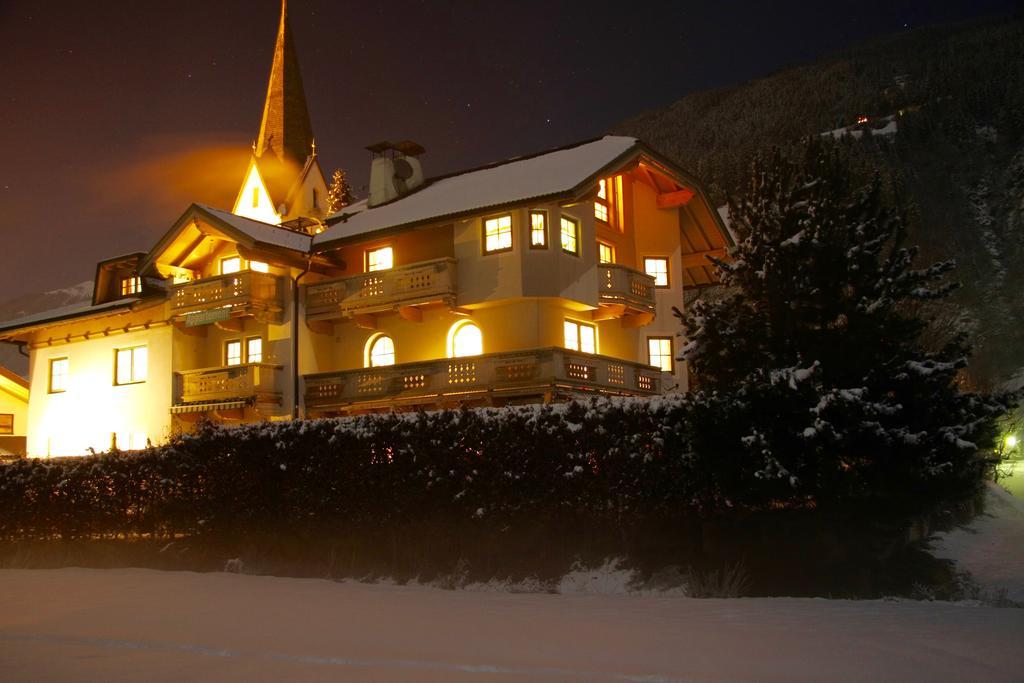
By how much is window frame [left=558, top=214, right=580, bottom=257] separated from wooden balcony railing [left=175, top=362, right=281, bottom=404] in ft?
37.8

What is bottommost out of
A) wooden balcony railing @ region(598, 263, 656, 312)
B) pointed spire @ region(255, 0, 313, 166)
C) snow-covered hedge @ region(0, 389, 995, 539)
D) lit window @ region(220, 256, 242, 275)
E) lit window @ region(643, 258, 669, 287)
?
snow-covered hedge @ region(0, 389, 995, 539)

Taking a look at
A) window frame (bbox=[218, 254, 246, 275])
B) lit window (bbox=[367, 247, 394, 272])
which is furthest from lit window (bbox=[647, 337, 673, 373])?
window frame (bbox=[218, 254, 246, 275])

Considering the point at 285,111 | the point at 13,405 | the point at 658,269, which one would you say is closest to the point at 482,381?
the point at 658,269

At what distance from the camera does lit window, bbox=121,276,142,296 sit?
139 feet

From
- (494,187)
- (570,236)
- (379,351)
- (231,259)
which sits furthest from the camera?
(231,259)

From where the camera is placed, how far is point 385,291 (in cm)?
3356

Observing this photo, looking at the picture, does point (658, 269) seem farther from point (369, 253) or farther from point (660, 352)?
point (369, 253)

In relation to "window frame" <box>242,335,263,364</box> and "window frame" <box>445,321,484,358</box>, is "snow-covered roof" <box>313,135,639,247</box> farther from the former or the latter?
"window frame" <box>242,335,263,364</box>

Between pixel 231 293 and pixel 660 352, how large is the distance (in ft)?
52.0

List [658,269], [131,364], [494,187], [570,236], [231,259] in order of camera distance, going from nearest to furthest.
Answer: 1. [570,236]
2. [494,187]
3. [231,259]
4. [658,269]
5. [131,364]

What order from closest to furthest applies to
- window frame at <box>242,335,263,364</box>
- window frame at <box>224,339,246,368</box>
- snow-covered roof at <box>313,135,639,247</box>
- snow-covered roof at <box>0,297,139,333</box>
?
snow-covered roof at <box>313,135,639,247</box>
window frame at <box>242,335,263,364</box>
window frame at <box>224,339,246,368</box>
snow-covered roof at <box>0,297,139,333</box>

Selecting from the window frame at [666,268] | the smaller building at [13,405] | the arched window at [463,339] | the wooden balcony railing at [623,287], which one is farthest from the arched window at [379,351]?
the smaller building at [13,405]

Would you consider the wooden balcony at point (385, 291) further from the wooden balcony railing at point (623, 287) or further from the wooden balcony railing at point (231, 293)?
the wooden balcony railing at point (623, 287)

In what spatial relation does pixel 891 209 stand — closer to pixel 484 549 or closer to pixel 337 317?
pixel 484 549
